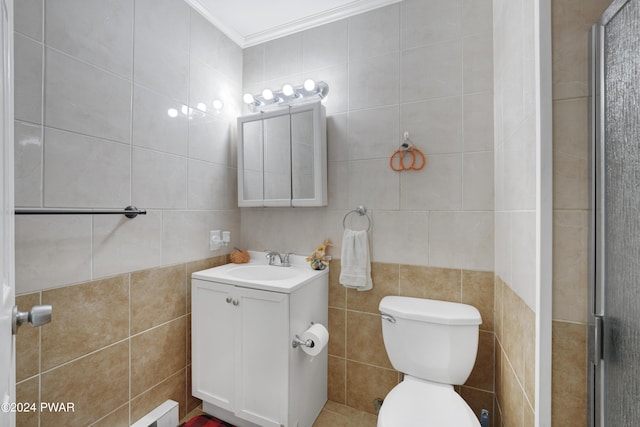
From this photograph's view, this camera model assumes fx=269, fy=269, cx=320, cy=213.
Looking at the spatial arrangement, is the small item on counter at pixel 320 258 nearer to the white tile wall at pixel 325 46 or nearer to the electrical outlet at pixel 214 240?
the electrical outlet at pixel 214 240

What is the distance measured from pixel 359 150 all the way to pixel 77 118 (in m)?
1.37

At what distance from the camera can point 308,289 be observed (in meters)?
1.49

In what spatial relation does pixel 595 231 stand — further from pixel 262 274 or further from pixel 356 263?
pixel 262 274

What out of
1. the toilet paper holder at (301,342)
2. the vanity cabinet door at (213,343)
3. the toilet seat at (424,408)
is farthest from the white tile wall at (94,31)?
the toilet seat at (424,408)

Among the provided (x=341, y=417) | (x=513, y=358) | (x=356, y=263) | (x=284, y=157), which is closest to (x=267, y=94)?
(x=284, y=157)

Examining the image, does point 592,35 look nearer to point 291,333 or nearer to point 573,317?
point 573,317

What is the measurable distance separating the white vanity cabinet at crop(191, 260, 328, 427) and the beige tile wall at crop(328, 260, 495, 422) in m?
0.15

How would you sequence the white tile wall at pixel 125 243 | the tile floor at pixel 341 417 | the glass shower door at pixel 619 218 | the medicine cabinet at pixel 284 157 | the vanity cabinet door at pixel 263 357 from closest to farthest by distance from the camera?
1. the glass shower door at pixel 619 218
2. the white tile wall at pixel 125 243
3. the vanity cabinet door at pixel 263 357
4. the tile floor at pixel 341 417
5. the medicine cabinet at pixel 284 157

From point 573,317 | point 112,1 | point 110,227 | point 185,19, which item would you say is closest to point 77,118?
point 110,227

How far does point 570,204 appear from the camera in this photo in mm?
694

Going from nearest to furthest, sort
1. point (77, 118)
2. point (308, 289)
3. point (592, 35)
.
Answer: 1. point (592, 35)
2. point (77, 118)
3. point (308, 289)

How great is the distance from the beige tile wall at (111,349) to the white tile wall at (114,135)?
0.31 feet

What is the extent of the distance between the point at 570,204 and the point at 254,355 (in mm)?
1422

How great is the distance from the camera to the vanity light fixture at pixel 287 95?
1.70m
